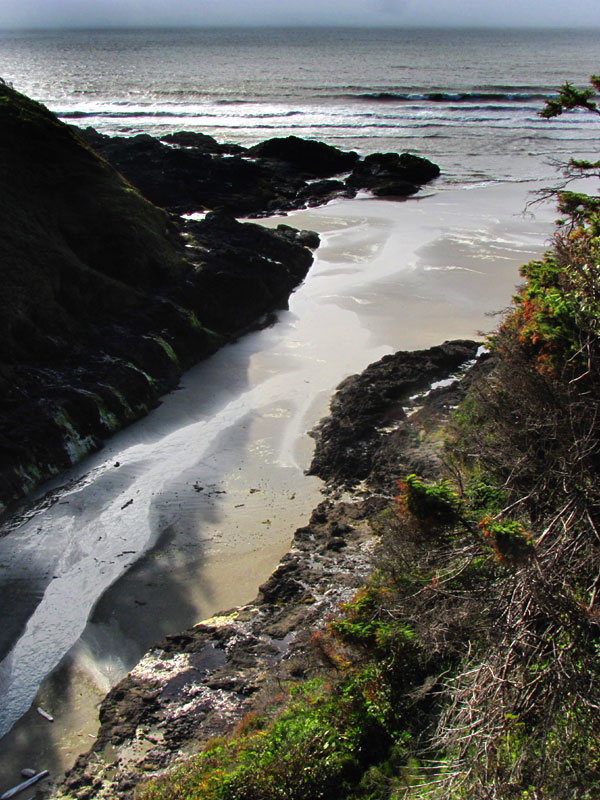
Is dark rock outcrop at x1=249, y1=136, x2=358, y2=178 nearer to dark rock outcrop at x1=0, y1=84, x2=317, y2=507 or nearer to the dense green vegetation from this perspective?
dark rock outcrop at x1=0, y1=84, x2=317, y2=507

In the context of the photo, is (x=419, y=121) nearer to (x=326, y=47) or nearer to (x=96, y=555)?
(x=96, y=555)

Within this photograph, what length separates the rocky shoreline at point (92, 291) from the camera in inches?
443

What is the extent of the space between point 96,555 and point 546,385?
6.42 metres

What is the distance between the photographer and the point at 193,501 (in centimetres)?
1005

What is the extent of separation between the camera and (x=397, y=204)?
88.5 ft

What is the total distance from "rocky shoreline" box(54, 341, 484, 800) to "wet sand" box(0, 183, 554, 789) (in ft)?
1.33

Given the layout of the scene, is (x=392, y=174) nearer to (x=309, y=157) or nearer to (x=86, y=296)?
(x=309, y=157)

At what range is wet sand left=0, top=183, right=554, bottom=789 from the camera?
747cm

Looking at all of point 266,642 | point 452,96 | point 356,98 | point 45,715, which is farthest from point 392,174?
point 356,98

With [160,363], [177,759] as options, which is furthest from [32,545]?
[160,363]

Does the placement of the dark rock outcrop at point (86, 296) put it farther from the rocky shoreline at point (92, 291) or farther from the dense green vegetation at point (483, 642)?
the dense green vegetation at point (483, 642)

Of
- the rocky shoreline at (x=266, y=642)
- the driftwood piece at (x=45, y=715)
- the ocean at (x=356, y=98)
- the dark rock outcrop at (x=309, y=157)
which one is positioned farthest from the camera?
the ocean at (x=356, y=98)

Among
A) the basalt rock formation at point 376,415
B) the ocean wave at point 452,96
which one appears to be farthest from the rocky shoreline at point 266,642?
the ocean wave at point 452,96

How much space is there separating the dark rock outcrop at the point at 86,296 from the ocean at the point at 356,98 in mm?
14031
